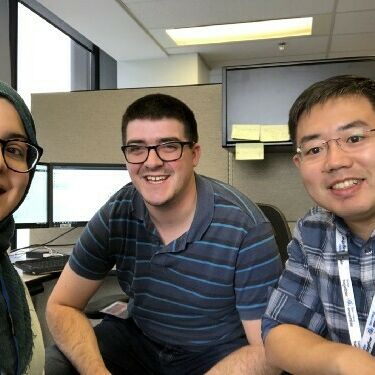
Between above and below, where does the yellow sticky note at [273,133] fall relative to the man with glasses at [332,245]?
above

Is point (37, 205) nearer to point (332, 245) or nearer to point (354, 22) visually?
point (332, 245)

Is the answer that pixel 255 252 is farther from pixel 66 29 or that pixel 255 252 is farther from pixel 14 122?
pixel 66 29

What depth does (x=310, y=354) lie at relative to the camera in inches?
29.7

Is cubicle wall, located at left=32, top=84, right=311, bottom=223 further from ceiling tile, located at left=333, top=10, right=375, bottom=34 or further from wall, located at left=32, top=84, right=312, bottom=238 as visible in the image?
ceiling tile, located at left=333, top=10, right=375, bottom=34

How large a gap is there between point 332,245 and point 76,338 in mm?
715

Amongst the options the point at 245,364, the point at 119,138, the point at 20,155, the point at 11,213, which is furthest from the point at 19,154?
the point at 119,138

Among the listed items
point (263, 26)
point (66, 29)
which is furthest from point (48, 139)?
point (263, 26)

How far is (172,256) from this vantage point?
1111mm

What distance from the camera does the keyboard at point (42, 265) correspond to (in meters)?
1.45

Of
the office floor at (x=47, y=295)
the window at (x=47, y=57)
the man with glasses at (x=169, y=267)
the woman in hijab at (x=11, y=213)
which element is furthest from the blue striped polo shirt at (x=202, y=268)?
the window at (x=47, y=57)

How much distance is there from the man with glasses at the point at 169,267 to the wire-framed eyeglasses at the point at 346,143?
12.7 inches

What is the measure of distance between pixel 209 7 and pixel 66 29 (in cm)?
145

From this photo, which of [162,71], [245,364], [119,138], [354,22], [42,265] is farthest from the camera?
[162,71]

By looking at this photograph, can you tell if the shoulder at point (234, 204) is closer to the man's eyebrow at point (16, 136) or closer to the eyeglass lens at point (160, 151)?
the eyeglass lens at point (160, 151)
